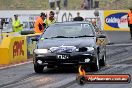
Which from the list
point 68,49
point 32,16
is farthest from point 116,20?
point 68,49

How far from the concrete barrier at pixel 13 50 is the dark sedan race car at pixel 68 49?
118 inches

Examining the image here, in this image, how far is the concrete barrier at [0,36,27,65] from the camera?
1730 centimetres

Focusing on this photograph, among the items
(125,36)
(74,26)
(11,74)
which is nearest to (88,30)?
(74,26)

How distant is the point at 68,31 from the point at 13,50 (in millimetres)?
3603

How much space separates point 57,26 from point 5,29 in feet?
51.9

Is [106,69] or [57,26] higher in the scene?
[57,26]

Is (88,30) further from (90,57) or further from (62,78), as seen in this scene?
(62,78)

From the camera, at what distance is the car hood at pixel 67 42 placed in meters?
13.6

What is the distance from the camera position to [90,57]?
538 inches

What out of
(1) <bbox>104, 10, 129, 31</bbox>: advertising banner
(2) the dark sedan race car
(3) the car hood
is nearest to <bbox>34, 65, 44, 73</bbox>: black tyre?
(2) the dark sedan race car

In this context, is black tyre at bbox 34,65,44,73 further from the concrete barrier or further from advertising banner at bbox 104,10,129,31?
advertising banner at bbox 104,10,129,31

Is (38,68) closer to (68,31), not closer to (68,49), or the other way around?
(68,49)

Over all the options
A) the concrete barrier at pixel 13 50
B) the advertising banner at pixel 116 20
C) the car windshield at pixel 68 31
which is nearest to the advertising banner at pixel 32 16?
the advertising banner at pixel 116 20

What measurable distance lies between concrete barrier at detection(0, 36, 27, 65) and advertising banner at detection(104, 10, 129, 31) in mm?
13486
